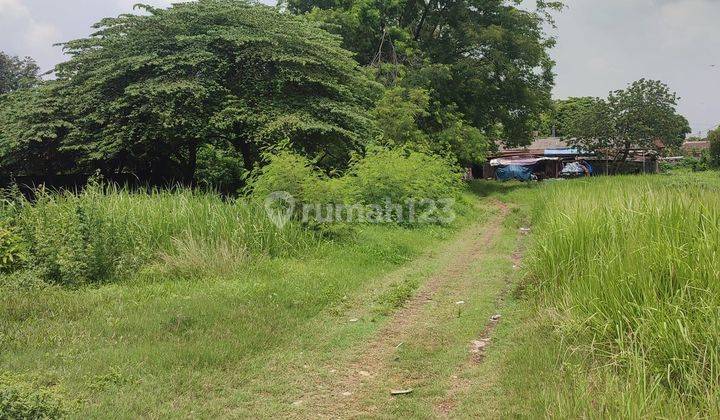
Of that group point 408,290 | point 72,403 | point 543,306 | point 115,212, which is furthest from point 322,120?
point 72,403

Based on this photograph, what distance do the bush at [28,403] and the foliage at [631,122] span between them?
34.1m

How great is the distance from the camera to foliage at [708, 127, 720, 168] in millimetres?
41844

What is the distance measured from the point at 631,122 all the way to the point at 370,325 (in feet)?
105

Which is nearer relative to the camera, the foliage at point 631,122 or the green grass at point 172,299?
the green grass at point 172,299

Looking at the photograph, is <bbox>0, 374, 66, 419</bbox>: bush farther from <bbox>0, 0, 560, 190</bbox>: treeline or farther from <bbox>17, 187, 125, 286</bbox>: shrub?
<bbox>0, 0, 560, 190</bbox>: treeline

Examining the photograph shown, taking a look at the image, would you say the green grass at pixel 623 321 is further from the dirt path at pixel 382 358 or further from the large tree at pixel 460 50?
the large tree at pixel 460 50

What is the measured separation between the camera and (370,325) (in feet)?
18.6

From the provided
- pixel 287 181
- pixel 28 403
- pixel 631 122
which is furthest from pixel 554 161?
pixel 28 403

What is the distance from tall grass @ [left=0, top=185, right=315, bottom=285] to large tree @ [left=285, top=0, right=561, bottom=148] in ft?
49.9

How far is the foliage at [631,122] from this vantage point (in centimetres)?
3136

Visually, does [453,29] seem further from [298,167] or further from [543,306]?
[543,306]

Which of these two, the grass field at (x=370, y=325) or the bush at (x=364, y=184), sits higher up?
the bush at (x=364, y=184)

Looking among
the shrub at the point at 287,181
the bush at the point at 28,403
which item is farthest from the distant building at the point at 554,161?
the bush at the point at 28,403

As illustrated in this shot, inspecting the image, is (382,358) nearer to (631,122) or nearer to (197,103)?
(197,103)
